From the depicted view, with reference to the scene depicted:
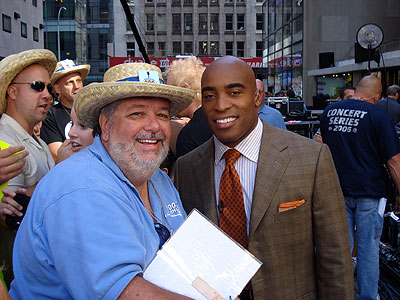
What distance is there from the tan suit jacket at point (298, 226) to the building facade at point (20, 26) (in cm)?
2645

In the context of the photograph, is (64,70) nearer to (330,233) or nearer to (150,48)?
(330,233)

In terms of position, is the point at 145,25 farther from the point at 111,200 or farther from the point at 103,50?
the point at 111,200

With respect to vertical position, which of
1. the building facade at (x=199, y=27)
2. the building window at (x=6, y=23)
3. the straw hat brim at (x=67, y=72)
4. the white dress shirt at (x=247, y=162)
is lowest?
the white dress shirt at (x=247, y=162)

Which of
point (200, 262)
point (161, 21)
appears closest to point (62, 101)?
point (200, 262)

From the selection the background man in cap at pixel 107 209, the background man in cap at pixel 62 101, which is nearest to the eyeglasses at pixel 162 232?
the background man in cap at pixel 107 209

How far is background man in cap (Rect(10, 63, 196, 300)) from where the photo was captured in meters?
1.29

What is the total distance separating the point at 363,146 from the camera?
4.30 meters

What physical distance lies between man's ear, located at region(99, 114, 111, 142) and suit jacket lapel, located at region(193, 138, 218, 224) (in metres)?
0.76

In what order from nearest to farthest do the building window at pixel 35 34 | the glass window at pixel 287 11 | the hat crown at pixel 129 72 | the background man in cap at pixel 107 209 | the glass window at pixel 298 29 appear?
the background man in cap at pixel 107 209 → the hat crown at pixel 129 72 → the glass window at pixel 298 29 → the glass window at pixel 287 11 → the building window at pixel 35 34

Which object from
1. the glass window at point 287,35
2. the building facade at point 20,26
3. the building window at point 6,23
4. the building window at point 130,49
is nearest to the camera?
the building window at point 6,23

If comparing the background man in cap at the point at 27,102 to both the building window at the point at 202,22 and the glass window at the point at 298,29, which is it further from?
the building window at the point at 202,22

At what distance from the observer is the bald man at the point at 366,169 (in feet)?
13.6

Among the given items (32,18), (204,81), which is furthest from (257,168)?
(32,18)

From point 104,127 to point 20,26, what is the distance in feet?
108
